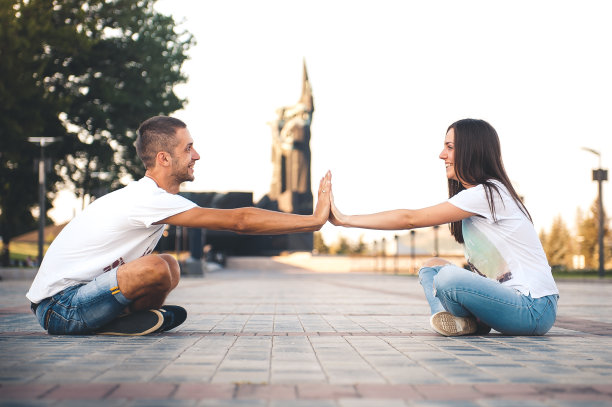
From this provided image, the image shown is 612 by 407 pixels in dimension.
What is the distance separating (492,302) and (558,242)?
391 feet

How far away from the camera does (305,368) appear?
3.87 meters

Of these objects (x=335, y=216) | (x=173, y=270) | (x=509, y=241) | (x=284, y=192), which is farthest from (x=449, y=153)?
(x=284, y=192)

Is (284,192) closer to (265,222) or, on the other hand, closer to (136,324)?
(136,324)

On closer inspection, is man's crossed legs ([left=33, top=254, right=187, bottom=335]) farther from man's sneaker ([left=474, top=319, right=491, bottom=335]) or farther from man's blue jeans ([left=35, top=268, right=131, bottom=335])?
man's sneaker ([left=474, top=319, right=491, bottom=335])

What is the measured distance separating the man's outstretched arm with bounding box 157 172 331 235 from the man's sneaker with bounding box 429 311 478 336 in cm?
120

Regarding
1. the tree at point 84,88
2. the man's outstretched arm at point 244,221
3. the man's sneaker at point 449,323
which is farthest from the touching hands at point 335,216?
the tree at point 84,88

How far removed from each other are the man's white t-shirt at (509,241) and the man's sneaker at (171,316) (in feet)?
7.79

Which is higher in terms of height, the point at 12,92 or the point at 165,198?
the point at 12,92

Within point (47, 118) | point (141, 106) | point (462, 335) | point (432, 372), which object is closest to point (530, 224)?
point (462, 335)

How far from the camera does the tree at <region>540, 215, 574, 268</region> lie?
107300mm

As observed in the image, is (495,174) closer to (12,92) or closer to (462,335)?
(462,335)

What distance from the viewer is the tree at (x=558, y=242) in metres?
107

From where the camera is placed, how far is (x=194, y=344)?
497 centimetres

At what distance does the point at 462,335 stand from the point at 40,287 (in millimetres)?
3265
